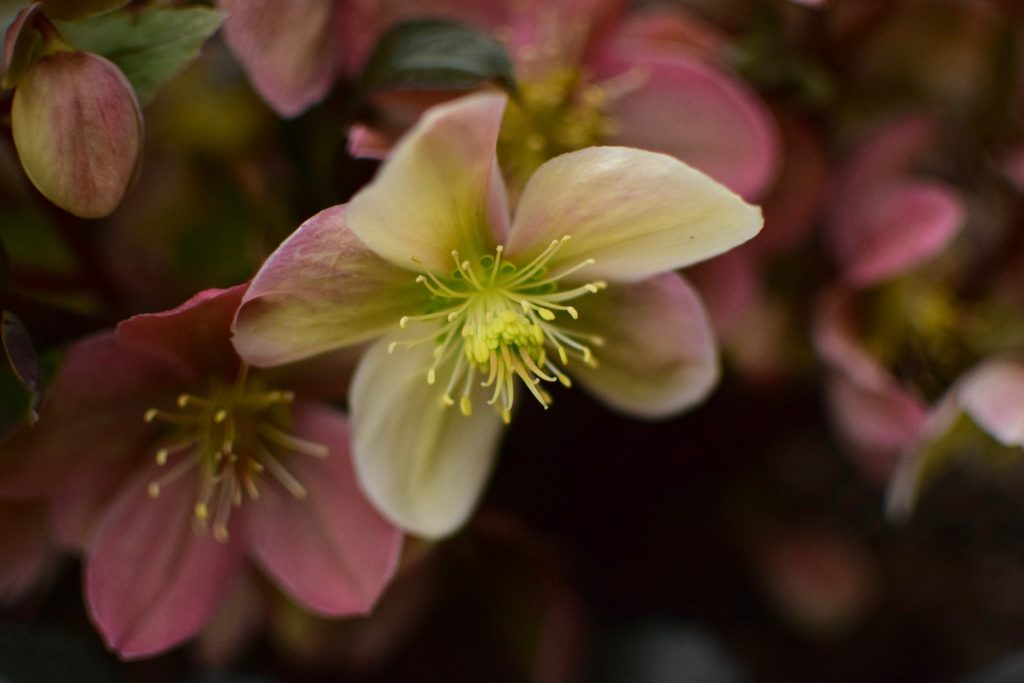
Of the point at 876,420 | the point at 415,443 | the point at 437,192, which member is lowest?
the point at 876,420

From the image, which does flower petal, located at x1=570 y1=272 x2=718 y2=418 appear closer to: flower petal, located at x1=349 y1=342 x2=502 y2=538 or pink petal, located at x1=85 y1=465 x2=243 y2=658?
flower petal, located at x1=349 y1=342 x2=502 y2=538

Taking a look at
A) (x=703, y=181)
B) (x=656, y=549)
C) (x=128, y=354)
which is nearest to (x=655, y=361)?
(x=703, y=181)

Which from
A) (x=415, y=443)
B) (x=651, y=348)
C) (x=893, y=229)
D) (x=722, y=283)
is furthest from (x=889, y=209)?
(x=415, y=443)

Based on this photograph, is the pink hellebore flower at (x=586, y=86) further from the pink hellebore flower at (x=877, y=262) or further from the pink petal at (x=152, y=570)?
the pink petal at (x=152, y=570)

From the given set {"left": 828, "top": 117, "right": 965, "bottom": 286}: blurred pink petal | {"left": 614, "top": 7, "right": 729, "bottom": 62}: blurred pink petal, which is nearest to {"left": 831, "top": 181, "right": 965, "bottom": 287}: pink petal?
{"left": 828, "top": 117, "right": 965, "bottom": 286}: blurred pink petal

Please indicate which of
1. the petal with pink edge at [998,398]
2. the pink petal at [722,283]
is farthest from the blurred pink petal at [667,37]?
the petal with pink edge at [998,398]

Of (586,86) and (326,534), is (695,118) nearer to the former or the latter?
(586,86)

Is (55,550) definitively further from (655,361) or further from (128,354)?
(655,361)
